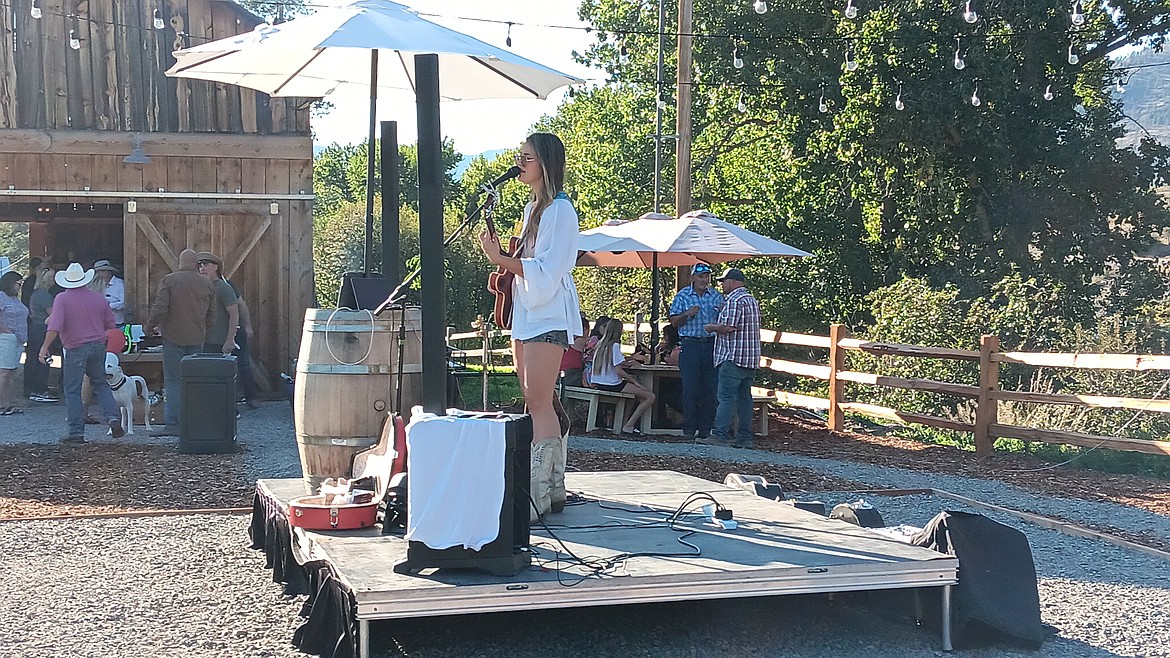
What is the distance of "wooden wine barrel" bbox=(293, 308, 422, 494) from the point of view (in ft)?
20.3

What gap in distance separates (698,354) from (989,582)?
7.11m

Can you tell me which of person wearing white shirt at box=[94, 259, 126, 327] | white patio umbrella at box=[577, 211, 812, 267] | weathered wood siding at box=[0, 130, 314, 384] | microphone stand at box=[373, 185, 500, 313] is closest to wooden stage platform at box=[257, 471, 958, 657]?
microphone stand at box=[373, 185, 500, 313]

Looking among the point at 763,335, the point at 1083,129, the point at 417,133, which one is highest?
the point at 1083,129

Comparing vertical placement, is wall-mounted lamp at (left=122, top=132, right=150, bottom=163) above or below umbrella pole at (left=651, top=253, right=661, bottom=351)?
above

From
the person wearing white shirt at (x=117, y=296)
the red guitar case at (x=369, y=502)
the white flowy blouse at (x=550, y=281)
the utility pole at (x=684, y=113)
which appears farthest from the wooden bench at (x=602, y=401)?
the white flowy blouse at (x=550, y=281)

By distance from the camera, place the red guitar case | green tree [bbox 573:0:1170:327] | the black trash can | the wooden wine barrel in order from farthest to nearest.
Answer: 1. green tree [bbox 573:0:1170:327]
2. the black trash can
3. the wooden wine barrel
4. the red guitar case

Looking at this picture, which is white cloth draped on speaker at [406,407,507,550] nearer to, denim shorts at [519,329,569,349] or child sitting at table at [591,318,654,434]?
denim shorts at [519,329,569,349]

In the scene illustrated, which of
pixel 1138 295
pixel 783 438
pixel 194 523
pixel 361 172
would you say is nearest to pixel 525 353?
pixel 194 523

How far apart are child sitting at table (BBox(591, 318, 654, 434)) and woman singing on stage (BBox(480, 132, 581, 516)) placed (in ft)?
23.2

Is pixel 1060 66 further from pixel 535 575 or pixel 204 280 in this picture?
pixel 535 575

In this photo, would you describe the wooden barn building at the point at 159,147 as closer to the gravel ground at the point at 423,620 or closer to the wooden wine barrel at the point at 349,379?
the gravel ground at the point at 423,620

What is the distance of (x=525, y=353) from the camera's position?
5.43 metres

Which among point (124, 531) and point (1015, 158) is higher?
point (1015, 158)

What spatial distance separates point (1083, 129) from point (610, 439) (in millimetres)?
10735
